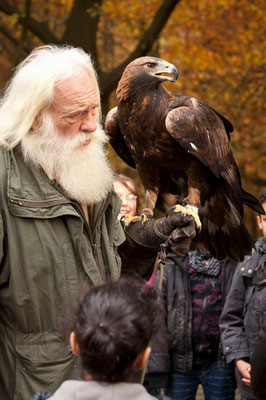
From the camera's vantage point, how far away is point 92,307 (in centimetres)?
174

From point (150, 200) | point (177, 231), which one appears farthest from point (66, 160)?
point (150, 200)

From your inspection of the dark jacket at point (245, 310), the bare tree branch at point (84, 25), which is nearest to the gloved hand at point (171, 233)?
the dark jacket at point (245, 310)

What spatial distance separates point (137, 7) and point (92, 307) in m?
11.8

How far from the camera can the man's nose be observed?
2.74 m

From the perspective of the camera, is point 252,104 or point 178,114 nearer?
point 178,114

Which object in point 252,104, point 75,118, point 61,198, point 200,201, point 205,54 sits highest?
point 75,118

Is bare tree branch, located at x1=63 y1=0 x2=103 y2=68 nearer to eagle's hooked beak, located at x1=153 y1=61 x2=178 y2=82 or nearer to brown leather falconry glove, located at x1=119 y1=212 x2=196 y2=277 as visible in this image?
eagle's hooked beak, located at x1=153 y1=61 x2=178 y2=82

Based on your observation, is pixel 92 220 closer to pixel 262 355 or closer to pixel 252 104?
pixel 262 355

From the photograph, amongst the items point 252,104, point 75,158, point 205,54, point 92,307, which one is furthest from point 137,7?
point 92,307

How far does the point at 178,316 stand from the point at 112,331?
291 centimetres

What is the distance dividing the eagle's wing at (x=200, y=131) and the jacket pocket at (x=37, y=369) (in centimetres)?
165

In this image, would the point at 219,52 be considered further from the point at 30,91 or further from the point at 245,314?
the point at 30,91

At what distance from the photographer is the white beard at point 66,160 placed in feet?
8.75

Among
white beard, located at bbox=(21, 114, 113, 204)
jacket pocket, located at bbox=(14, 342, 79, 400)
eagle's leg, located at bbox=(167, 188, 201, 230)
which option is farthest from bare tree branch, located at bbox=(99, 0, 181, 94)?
jacket pocket, located at bbox=(14, 342, 79, 400)
